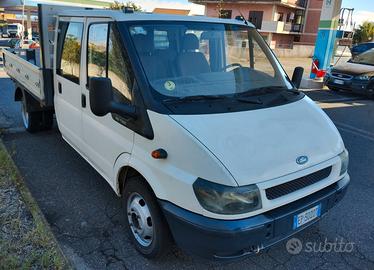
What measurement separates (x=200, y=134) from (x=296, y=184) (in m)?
0.83

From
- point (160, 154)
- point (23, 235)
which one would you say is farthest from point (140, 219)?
point (23, 235)

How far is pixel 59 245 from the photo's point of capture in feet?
10.1

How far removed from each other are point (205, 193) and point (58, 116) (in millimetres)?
3034

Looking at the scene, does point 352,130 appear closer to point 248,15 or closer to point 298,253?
point 298,253

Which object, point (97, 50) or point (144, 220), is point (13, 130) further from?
point (144, 220)

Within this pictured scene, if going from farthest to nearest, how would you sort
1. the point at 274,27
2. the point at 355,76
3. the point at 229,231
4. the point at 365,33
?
the point at 365,33 < the point at 274,27 < the point at 355,76 < the point at 229,231

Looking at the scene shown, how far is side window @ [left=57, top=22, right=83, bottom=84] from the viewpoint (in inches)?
149

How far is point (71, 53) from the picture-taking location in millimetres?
3959

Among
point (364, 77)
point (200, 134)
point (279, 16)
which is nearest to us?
point (200, 134)

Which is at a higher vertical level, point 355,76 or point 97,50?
point 97,50

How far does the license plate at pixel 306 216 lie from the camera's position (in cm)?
259

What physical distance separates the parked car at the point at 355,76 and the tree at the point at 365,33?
3430cm

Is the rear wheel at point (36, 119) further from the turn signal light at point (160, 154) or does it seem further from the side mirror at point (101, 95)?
the turn signal light at point (160, 154)

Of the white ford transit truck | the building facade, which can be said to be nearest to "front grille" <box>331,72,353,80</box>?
the white ford transit truck
